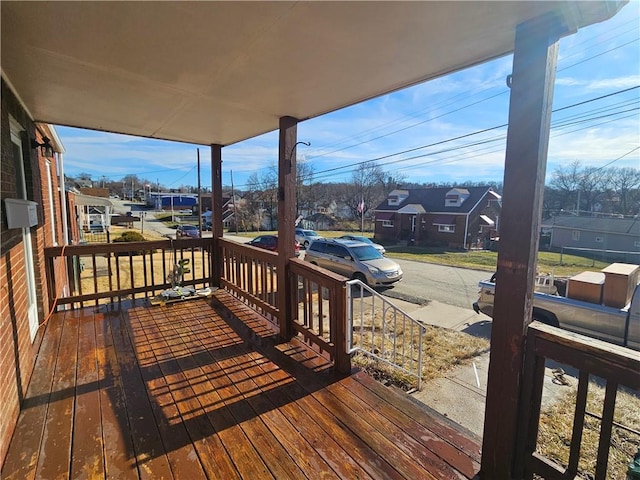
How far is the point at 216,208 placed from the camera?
4.79 meters

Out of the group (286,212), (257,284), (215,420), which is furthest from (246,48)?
(257,284)

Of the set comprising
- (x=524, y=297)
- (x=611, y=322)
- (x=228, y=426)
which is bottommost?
(x=611, y=322)

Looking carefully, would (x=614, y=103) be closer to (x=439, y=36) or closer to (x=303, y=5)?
(x=439, y=36)

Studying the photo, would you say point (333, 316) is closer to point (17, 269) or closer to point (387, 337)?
point (17, 269)

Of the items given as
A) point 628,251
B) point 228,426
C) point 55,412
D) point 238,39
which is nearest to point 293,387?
point 228,426

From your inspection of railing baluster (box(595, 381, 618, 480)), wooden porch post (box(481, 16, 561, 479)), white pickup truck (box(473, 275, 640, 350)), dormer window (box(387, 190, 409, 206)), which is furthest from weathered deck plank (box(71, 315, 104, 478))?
dormer window (box(387, 190, 409, 206))

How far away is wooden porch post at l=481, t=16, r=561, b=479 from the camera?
4.34 feet

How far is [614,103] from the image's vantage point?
6734mm

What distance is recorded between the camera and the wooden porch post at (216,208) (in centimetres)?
448

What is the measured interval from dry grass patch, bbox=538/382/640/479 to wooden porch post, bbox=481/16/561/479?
1466 mm

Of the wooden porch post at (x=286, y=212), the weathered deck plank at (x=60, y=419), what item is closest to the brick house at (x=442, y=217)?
the wooden porch post at (x=286, y=212)

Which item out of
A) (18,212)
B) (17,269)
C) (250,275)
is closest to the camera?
(18,212)

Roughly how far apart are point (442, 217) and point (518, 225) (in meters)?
23.7

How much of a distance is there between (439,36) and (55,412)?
306 cm
